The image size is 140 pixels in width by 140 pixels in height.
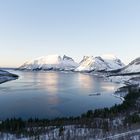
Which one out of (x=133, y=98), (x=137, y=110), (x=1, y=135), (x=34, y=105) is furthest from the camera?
(x=133, y=98)

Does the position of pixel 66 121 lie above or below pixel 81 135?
above

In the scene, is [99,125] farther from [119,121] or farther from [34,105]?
[34,105]

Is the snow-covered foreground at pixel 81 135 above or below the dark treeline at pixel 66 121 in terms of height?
below

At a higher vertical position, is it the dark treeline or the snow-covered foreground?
the dark treeline

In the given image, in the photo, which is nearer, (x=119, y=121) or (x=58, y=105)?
(x=119, y=121)

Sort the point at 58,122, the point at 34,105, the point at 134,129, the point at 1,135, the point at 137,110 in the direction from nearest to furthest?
1. the point at 1,135
2. the point at 134,129
3. the point at 58,122
4. the point at 137,110
5. the point at 34,105

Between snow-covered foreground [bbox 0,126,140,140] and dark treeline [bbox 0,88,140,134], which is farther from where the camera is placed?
dark treeline [bbox 0,88,140,134]

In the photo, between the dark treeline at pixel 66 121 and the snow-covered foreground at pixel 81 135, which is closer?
the snow-covered foreground at pixel 81 135

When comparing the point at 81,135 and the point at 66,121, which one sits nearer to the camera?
the point at 81,135

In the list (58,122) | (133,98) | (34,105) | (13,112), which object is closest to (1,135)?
(58,122)

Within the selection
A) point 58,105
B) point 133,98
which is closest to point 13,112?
point 58,105
